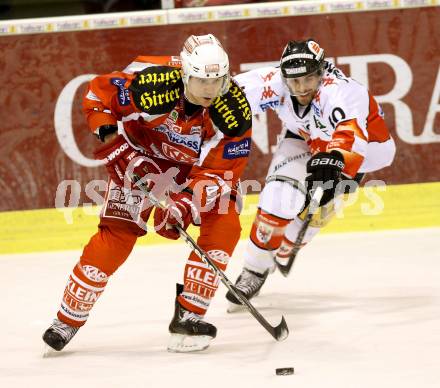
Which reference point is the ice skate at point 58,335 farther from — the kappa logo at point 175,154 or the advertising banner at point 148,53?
the advertising banner at point 148,53

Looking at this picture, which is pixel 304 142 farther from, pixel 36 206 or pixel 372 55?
pixel 36 206

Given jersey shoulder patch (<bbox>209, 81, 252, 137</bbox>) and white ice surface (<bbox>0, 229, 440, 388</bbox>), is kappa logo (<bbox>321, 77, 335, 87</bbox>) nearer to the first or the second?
jersey shoulder patch (<bbox>209, 81, 252, 137</bbox>)

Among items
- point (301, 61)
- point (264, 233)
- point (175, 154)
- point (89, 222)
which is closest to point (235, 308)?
point (264, 233)

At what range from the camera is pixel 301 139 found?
4.96 m

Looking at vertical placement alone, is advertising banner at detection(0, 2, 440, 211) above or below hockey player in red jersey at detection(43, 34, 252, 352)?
below

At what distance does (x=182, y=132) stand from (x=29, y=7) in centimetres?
254

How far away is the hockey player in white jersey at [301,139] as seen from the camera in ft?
15.0

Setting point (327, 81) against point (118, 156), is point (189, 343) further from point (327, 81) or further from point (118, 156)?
point (327, 81)

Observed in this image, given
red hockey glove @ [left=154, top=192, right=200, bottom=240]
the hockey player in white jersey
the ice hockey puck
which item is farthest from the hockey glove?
the ice hockey puck

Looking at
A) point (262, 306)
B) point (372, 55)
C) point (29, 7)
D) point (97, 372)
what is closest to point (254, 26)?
point (372, 55)

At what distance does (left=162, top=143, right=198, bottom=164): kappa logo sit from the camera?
4086 mm

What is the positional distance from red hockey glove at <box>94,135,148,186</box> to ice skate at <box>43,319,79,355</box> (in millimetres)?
572

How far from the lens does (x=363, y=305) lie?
4.59 metres

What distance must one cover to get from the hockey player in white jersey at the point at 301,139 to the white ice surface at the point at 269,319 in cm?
27
